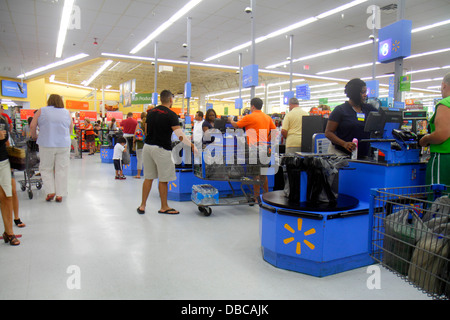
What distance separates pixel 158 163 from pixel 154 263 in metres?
1.72

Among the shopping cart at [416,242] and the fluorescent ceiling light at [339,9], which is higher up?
the fluorescent ceiling light at [339,9]

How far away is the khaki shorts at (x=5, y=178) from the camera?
110 inches

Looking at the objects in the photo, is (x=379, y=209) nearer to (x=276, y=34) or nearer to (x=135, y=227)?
(x=135, y=227)

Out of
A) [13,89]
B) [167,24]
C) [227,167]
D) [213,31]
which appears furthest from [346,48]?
[13,89]

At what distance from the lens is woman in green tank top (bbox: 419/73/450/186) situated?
2.28 m

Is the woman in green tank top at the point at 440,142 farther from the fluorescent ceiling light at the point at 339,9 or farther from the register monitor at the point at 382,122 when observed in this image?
the fluorescent ceiling light at the point at 339,9

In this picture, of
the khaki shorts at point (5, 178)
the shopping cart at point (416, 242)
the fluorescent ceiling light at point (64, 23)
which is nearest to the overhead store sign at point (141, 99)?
the fluorescent ceiling light at point (64, 23)

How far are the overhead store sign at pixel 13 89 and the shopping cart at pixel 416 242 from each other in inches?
854

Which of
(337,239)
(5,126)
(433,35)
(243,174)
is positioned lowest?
(337,239)

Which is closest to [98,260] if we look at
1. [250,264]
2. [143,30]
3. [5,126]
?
[250,264]

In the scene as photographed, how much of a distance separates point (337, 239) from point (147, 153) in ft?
8.74

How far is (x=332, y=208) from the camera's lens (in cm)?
230

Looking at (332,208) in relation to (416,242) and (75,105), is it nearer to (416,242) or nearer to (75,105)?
(416,242)

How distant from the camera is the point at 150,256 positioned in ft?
8.94
